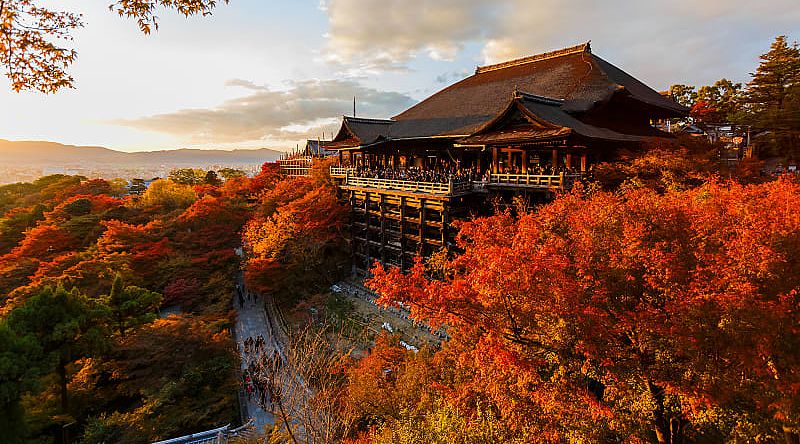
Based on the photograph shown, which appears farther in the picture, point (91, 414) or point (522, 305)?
point (91, 414)

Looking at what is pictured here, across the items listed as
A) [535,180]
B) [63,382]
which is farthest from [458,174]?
[63,382]

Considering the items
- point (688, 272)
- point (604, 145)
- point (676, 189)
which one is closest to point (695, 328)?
point (688, 272)

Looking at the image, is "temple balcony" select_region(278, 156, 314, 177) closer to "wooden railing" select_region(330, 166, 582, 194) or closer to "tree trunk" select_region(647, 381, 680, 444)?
"wooden railing" select_region(330, 166, 582, 194)

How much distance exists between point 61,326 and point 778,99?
4213cm

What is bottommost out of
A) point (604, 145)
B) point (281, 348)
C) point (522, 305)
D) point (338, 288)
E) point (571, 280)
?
point (281, 348)

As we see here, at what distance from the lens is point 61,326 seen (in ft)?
40.4

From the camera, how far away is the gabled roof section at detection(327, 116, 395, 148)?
26.6 metres

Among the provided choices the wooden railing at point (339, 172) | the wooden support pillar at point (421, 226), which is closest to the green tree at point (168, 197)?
the wooden railing at point (339, 172)

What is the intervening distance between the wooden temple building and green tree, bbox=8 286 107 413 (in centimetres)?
1387

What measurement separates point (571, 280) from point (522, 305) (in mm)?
1208

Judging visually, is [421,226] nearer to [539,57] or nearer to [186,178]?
[539,57]

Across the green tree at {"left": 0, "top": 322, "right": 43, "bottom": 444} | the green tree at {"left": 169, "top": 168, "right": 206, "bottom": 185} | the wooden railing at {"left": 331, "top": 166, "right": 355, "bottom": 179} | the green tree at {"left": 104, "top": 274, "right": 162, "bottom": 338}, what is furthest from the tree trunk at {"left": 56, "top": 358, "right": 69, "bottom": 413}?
the green tree at {"left": 169, "top": 168, "right": 206, "bottom": 185}

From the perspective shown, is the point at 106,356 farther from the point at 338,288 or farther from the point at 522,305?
the point at 522,305

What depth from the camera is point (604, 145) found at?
1811 centimetres
